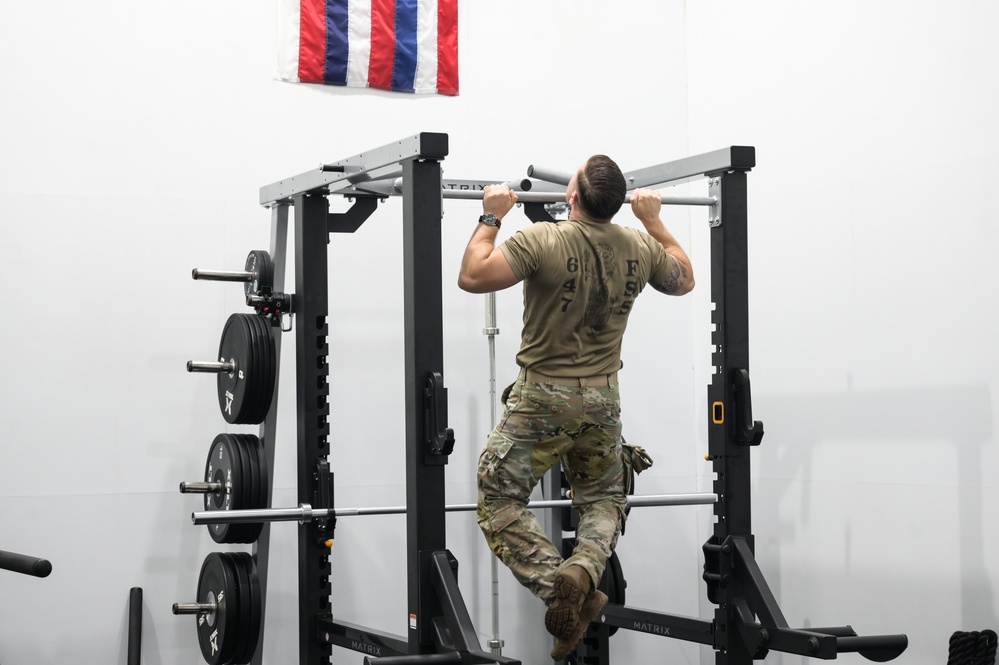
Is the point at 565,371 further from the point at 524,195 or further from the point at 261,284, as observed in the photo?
the point at 261,284

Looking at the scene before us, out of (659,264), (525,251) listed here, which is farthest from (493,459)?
(659,264)

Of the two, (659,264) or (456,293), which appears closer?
(659,264)

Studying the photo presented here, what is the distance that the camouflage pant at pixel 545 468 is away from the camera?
129 inches

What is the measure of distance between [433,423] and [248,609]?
1277 mm

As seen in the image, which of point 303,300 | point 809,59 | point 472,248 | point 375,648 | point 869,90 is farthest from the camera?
point 809,59

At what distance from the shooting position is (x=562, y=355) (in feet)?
11.1

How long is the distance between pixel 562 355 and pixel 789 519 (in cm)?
198

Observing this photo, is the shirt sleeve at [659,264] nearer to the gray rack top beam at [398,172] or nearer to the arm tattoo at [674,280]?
the arm tattoo at [674,280]

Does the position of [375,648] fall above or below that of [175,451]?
below

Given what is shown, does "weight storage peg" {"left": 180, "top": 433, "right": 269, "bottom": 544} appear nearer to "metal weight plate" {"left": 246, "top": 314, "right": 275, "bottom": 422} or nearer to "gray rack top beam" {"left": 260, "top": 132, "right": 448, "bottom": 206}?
"metal weight plate" {"left": 246, "top": 314, "right": 275, "bottom": 422}

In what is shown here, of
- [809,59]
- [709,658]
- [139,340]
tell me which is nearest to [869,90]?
[809,59]

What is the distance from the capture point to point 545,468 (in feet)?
11.3

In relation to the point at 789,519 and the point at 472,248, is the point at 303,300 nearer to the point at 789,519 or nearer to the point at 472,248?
the point at 472,248

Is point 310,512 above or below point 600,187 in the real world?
below
